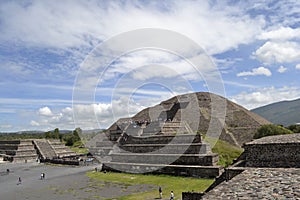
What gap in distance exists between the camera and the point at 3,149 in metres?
54.0

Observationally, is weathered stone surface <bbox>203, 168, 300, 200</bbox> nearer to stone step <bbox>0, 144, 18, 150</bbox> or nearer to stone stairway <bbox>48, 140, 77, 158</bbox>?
stone stairway <bbox>48, 140, 77, 158</bbox>

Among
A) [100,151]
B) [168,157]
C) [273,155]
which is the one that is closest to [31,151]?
[100,151]

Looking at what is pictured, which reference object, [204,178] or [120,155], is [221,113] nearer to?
[120,155]

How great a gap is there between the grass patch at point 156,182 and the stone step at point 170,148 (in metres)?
3.30

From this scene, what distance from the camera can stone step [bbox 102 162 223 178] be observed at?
2230 cm

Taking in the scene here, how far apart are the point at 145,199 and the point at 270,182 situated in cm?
999

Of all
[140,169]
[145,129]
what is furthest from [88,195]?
[145,129]

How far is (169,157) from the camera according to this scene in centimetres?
2605

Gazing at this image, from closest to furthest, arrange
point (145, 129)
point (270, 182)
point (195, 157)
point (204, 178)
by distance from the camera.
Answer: point (270, 182), point (204, 178), point (195, 157), point (145, 129)

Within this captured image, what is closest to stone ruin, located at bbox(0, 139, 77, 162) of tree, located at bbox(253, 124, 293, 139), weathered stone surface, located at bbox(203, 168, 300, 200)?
tree, located at bbox(253, 124, 293, 139)

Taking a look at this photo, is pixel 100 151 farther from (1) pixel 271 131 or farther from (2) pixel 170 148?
(1) pixel 271 131

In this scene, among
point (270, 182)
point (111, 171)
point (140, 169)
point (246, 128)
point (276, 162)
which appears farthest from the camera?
point (246, 128)

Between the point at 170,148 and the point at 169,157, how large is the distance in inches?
52.2

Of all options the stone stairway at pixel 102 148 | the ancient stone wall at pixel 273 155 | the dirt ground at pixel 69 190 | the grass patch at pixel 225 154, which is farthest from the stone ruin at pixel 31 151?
the ancient stone wall at pixel 273 155
